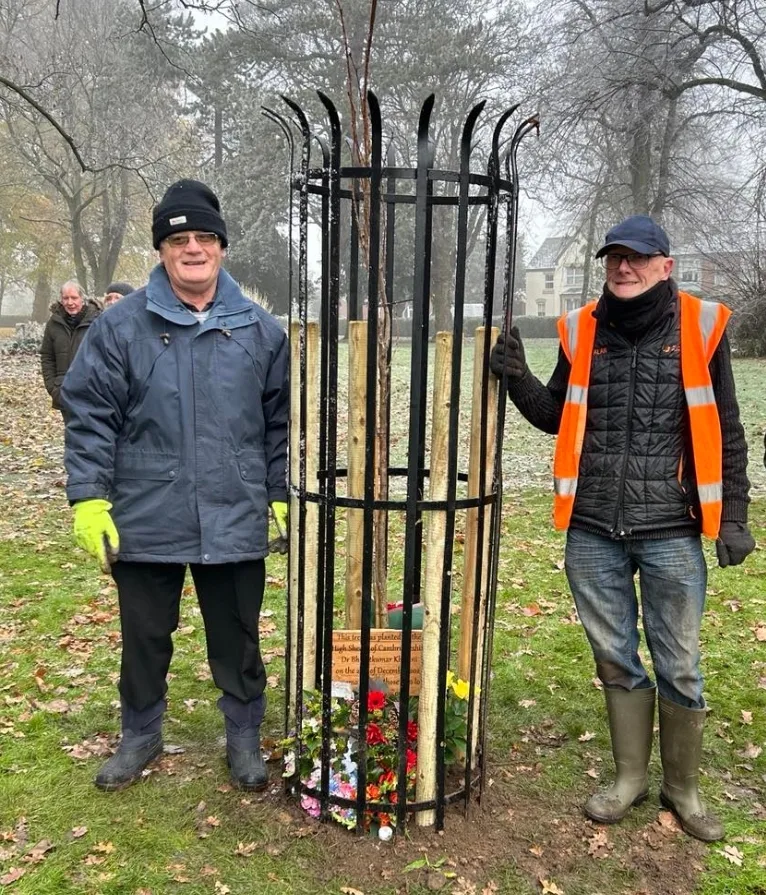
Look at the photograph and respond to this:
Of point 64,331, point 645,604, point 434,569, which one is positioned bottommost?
point 645,604

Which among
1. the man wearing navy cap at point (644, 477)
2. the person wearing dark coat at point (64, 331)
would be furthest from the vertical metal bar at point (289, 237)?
the person wearing dark coat at point (64, 331)

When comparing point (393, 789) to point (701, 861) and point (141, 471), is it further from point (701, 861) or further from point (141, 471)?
point (141, 471)

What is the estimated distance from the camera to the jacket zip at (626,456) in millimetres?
2844

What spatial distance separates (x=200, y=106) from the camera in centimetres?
2812

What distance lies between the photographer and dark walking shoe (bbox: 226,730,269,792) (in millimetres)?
3240

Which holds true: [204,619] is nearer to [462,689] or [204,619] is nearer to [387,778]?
[387,778]

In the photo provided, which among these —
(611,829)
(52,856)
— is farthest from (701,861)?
(52,856)

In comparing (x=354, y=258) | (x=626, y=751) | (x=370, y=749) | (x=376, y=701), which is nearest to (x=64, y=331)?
(x=354, y=258)

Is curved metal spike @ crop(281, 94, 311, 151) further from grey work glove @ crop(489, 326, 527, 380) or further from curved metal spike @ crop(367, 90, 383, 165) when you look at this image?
grey work glove @ crop(489, 326, 527, 380)

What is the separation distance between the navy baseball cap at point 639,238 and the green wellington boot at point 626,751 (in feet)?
5.26

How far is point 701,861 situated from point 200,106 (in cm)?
2933

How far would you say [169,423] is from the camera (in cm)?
296

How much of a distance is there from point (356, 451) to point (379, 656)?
0.75 meters

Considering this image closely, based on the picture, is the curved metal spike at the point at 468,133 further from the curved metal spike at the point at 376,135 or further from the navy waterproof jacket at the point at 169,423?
the navy waterproof jacket at the point at 169,423
